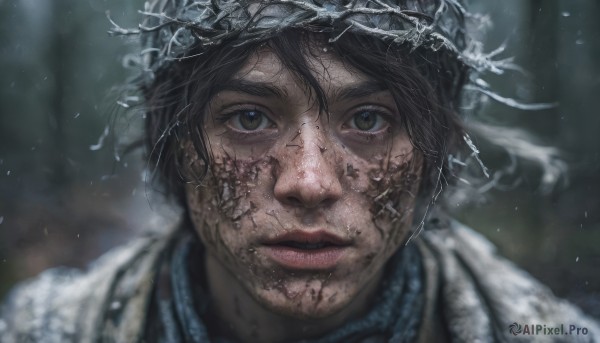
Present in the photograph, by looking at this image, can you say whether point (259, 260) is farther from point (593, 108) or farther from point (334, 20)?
point (593, 108)

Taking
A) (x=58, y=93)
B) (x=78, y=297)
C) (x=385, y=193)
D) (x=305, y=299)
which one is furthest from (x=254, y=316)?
(x=58, y=93)

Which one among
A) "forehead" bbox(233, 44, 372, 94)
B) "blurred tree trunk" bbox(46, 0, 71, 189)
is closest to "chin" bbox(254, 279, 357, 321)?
"forehead" bbox(233, 44, 372, 94)

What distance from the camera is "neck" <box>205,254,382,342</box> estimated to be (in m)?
1.82

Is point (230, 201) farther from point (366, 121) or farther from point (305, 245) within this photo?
point (366, 121)

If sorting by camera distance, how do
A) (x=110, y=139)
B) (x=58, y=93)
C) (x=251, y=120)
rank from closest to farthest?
(x=251, y=120) → (x=110, y=139) → (x=58, y=93)

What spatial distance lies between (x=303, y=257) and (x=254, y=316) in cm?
36

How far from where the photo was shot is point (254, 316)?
6.07 feet

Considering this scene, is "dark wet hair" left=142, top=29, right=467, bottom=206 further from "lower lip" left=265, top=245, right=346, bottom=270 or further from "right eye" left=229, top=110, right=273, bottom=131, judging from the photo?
"lower lip" left=265, top=245, right=346, bottom=270

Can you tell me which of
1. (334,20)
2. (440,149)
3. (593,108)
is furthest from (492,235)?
(334,20)

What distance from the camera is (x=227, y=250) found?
5.54 ft

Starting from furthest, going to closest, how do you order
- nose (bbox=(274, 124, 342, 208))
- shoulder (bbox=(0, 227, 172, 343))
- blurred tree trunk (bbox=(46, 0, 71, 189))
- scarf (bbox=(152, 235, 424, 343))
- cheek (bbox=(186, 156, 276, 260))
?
1. blurred tree trunk (bbox=(46, 0, 71, 189))
2. shoulder (bbox=(0, 227, 172, 343))
3. scarf (bbox=(152, 235, 424, 343))
4. cheek (bbox=(186, 156, 276, 260))
5. nose (bbox=(274, 124, 342, 208))

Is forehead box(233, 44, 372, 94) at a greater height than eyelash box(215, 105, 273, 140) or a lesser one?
greater

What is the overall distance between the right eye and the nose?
0.34ft

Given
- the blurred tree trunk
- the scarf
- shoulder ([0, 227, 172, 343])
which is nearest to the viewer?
the scarf
